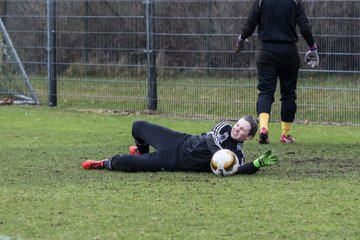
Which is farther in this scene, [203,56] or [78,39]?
[78,39]

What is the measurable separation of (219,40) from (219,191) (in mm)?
7727

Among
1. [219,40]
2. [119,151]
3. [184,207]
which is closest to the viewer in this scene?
[184,207]

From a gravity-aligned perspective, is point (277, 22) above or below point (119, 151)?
above

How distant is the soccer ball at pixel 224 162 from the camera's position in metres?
8.39

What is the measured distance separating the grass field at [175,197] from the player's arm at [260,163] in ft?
0.32

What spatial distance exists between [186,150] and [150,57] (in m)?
7.10

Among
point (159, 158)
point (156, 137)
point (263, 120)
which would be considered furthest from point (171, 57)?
point (159, 158)

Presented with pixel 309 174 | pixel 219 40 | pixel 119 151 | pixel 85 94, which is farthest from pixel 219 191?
pixel 85 94

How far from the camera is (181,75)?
15.5m

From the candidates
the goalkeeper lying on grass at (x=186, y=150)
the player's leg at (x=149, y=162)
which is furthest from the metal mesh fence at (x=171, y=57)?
the player's leg at (x=149, y=162)

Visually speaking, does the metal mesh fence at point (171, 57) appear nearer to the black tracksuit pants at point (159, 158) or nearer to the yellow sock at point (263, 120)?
the yellow sock at point (263, 120)

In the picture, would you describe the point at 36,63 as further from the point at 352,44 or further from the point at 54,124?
the point at 352,44

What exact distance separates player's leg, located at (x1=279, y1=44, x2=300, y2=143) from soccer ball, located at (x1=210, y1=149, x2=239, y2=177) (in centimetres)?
317

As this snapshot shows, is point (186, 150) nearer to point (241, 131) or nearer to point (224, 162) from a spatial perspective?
point (224, 162)
